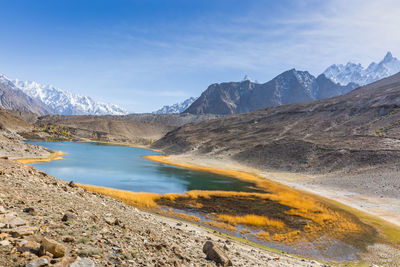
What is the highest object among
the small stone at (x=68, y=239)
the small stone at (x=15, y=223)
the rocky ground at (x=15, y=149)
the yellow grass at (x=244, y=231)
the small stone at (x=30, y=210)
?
the small stone at (x=15, y=223)

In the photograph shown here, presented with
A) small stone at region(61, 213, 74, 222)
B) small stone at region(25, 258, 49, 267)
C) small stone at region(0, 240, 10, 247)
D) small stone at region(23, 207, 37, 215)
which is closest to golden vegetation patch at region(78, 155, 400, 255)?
small stone at region(61, 213, 74, 222)

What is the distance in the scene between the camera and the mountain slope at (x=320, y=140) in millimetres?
75750

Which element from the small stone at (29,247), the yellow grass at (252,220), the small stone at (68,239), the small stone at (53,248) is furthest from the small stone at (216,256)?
the yellow grass at (252,220)

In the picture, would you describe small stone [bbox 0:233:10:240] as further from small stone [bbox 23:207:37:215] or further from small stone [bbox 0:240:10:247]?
small stone [bbox 23:207:37:215]

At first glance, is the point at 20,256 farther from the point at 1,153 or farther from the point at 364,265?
the point at 1,153

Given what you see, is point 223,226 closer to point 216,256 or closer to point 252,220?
point 252,220

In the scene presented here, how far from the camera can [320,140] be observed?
9869cm

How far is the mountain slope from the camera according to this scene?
249ft

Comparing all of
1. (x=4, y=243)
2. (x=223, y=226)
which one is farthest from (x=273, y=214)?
(x=4, y=243)

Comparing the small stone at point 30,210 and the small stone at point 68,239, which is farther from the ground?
the small stone at point 30,210

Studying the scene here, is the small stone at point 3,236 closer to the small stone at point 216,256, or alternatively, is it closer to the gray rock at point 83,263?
the gray rock at point 83,263

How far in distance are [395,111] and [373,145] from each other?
142 feet

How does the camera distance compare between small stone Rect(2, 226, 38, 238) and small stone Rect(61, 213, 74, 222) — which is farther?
small stone Rect(61, 213, 74, 222)

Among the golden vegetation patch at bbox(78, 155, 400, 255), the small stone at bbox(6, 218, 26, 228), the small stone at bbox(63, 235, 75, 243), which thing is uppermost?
the small stone at bbox(6, 218, 26, 228)
